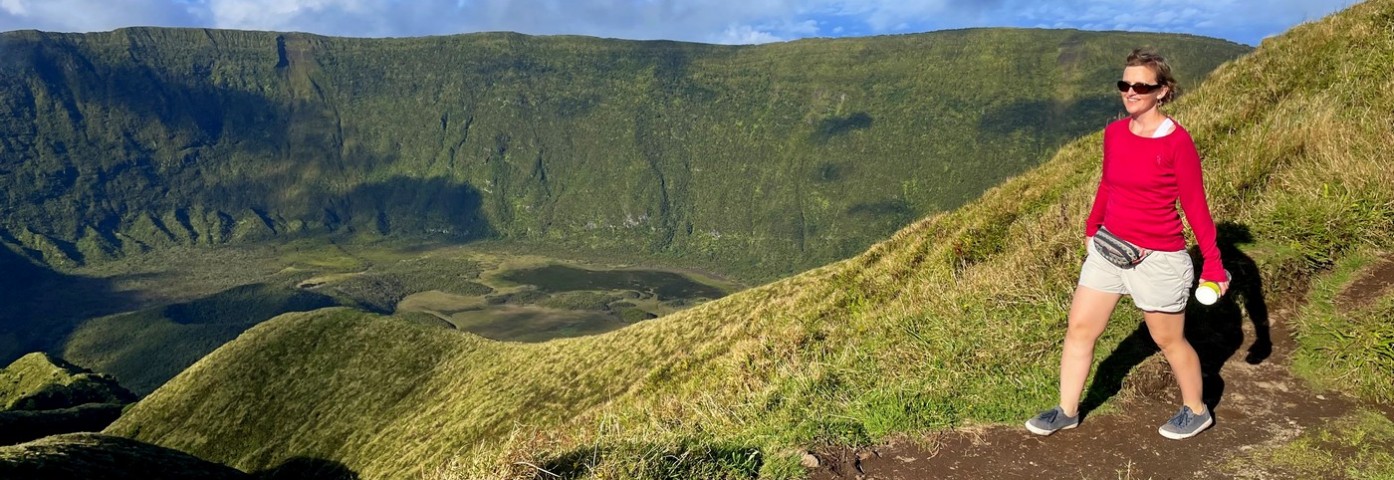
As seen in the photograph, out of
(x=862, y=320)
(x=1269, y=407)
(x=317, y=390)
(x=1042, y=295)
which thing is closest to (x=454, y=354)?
(x=317, y=390)

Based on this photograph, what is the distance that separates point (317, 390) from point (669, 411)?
49169 millimetres

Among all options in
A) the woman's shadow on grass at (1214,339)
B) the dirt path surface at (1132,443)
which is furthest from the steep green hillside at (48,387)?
the woman's shadow on grass at (1214,339)

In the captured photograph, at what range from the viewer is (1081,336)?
25.7 ft

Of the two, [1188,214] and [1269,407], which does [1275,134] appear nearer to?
[1269,407]

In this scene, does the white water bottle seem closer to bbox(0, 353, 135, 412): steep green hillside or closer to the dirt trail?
the dirt trail

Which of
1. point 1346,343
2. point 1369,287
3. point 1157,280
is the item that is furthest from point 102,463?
point 1369,287

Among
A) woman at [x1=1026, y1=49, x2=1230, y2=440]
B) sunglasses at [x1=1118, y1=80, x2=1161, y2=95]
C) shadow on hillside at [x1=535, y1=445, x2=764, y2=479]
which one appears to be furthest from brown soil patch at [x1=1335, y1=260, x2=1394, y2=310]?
shadow on hillside at [x1=535, y1=445, x2=764, y2=479]

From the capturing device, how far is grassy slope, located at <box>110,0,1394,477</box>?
8547 millimetres

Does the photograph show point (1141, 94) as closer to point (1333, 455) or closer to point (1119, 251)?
point (1119, 251)

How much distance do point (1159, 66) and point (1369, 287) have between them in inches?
205

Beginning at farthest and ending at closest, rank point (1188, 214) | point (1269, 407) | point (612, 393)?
point (612, 393) → point (1269, 407) → point (1188, 214)

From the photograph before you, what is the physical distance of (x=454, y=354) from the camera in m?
49.7

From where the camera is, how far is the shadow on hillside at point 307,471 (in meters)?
40.0

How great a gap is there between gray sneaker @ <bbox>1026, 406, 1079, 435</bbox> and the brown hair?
3323mm
